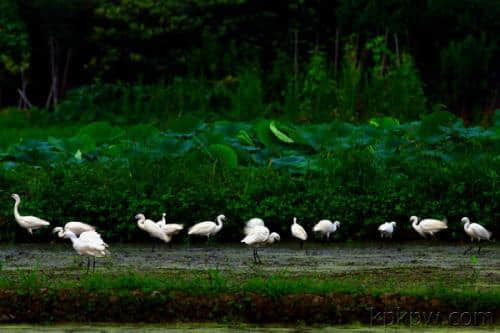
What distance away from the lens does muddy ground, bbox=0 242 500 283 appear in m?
8.52

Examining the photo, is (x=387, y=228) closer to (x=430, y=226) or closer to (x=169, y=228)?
(x=430, y=226)

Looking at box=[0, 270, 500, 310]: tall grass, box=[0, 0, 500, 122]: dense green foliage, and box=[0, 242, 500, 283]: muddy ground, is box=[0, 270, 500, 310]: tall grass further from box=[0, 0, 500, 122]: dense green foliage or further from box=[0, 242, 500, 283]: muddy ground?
box=[0, 0, 500, 122]: dense green foliage

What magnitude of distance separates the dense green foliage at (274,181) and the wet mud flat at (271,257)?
1.08ft

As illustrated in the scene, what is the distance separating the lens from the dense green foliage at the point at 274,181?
1031cm

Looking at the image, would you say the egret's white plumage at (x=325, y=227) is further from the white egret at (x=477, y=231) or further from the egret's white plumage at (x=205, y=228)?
the white egret at (x=477, y=231)

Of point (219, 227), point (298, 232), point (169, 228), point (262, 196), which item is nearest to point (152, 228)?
point (169, 228)

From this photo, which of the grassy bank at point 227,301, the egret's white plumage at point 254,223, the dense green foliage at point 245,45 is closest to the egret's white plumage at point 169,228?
the egret's white plumage at point 254,223

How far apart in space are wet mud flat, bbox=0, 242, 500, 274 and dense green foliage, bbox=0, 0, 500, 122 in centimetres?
765

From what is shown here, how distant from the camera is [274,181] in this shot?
35.1ft

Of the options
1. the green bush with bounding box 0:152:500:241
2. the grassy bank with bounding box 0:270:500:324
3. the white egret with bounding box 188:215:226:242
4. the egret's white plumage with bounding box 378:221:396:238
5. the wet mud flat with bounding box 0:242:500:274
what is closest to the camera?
the grassy bank with bounding box 0:270:500:324

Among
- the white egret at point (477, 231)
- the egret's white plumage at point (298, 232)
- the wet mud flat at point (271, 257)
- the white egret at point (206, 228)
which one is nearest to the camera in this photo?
the wet mud flat at point (271, 257)

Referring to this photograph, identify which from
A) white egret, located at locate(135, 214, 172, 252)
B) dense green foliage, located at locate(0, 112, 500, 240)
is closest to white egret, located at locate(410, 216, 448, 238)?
dense green foliage, located at locate(0, 112, 500, 240)

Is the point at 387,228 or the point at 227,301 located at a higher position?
the point at 387,228

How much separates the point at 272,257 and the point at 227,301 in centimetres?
255
